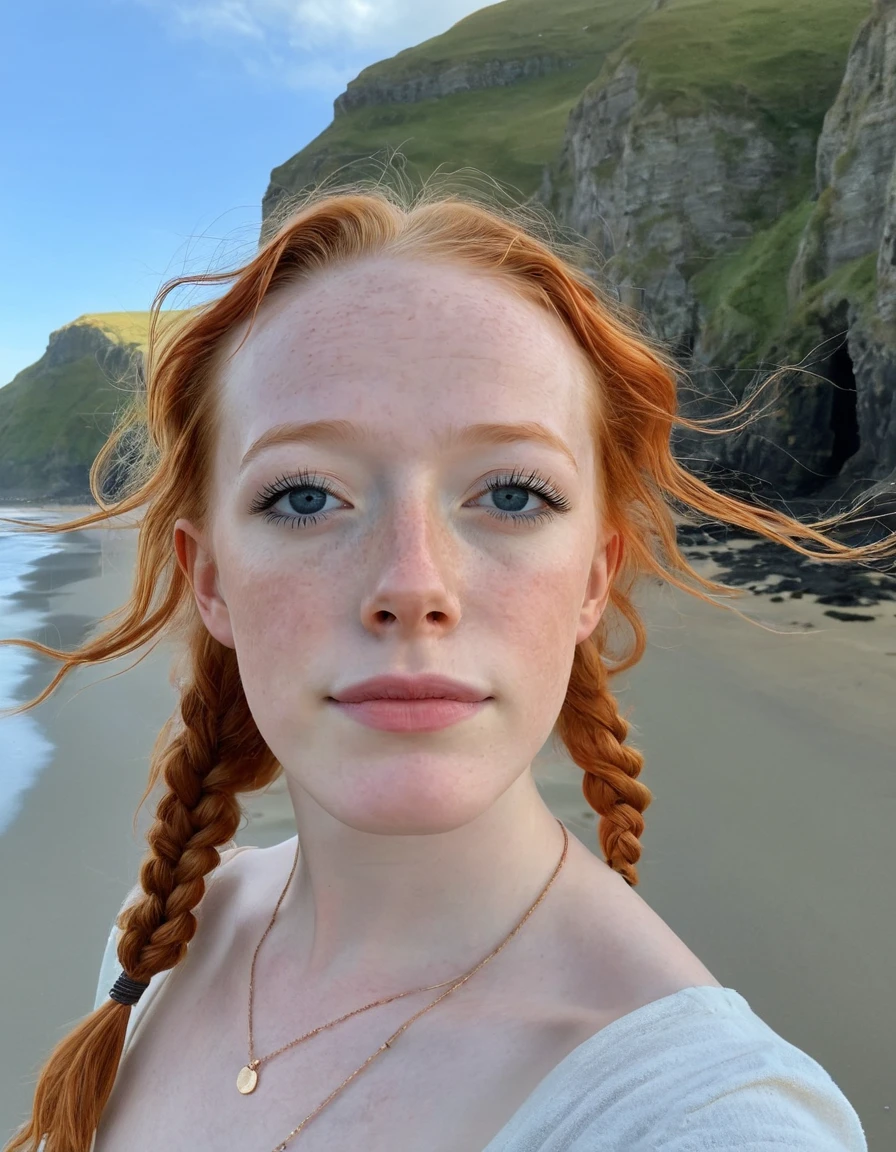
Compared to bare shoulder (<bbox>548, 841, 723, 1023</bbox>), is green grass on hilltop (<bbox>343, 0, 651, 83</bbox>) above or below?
above

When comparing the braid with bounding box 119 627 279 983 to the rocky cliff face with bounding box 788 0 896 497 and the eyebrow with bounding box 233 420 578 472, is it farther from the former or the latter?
the rocky cliff face with bounding box 788 0 896 497

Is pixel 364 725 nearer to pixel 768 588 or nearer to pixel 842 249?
pixel 768 588

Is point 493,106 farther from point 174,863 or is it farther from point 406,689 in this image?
point 406,689

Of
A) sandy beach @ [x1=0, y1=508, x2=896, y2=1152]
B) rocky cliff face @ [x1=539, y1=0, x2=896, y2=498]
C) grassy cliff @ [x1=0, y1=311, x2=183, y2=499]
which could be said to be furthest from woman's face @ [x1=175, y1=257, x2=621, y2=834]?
grassy cliff @ [x1=0, y1=311, x2=183, y2=499]

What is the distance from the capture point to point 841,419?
2723 centimetres

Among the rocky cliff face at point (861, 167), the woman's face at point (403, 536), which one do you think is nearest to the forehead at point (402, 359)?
the woman's face at point (403, 536)

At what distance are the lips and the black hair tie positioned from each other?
1002 mm

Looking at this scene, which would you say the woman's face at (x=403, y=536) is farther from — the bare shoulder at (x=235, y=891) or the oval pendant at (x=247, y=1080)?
the bare shoulder at (x=235, y=891)

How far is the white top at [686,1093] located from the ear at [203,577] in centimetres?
96

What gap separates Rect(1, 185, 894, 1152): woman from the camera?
125cm

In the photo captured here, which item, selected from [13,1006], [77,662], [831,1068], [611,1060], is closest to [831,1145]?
[611,1060]

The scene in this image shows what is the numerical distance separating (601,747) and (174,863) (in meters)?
1.02

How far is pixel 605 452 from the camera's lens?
1.77 m

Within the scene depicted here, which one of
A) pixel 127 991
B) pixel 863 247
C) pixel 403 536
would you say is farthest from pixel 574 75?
pixel 127 991
